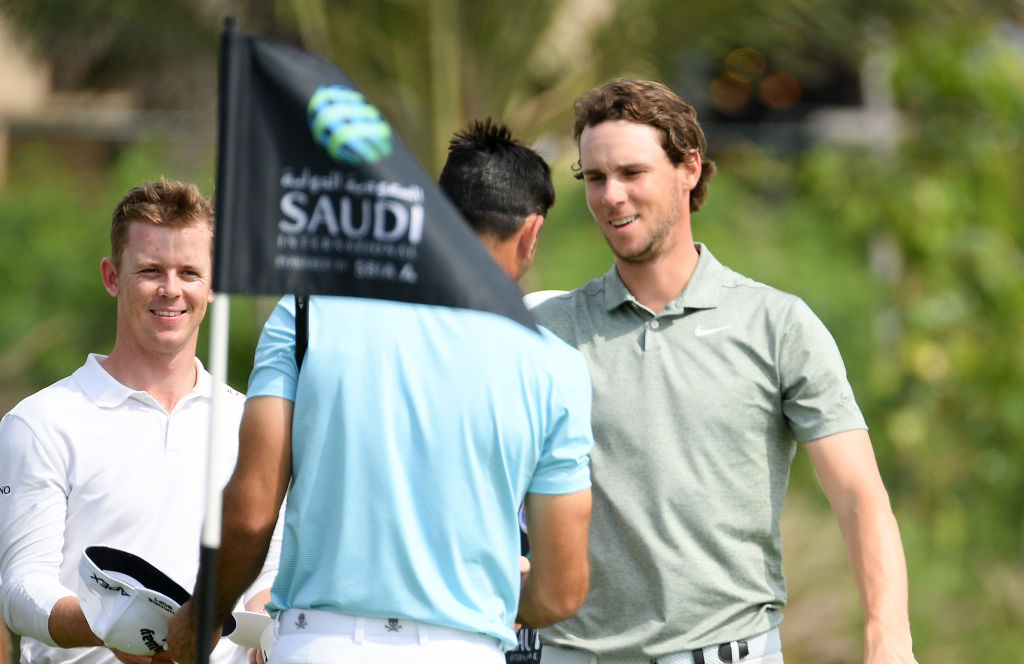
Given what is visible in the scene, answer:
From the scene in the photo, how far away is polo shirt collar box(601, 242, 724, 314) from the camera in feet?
12.0

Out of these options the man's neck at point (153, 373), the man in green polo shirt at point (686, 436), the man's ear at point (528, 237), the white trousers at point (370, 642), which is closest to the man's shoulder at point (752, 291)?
the man in green polo shirt at point (686, 436)

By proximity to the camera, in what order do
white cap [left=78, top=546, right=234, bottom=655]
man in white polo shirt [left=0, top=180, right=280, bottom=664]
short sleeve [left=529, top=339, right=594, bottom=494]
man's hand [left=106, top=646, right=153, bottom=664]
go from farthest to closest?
man in white polo shirt [left=0, top=180, right=280, bottom=664] → man's hand [left=106, top=646, right=153, bottom=664] → white cap [left=78, top=546, right=234, bottom=655] → short sleeve [left=529, top=339, right=594, bottom=494]

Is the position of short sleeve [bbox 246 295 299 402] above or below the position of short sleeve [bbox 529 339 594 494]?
above

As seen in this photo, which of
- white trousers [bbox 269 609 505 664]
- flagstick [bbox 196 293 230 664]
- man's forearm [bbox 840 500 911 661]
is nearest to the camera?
flagstick [bbox 196 293 230 664]

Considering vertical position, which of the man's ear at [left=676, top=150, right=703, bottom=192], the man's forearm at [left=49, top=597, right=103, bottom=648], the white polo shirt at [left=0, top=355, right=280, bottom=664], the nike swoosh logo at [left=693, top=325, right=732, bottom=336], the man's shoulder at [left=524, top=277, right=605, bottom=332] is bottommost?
the man's forearm at [left=49, top=597, right=103, bottom=648]

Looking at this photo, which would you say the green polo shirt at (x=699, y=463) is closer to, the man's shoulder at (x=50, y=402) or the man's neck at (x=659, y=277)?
the man's neck at (x=659, y=277)

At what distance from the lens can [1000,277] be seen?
1197cm

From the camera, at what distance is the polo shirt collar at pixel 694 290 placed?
3.66 meters

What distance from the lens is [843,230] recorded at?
1247 cm

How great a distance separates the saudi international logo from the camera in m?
2.58

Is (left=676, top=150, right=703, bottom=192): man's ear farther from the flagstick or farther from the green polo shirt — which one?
the flagstick

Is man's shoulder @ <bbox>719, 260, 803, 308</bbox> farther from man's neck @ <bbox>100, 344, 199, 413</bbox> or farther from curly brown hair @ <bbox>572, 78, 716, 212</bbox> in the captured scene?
man's neck @ <bbox>100, 344, 199, 413</bbox>

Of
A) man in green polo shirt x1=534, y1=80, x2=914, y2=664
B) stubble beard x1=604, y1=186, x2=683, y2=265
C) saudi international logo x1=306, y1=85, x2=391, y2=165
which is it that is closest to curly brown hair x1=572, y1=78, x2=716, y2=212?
man in green polo shirt x1=534, y1=80, x2=914, y2=664

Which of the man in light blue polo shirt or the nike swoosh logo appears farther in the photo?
Answer: the nike swoosh logo
